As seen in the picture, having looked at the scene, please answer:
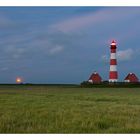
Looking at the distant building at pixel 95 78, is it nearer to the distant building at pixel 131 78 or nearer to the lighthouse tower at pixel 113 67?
the distant building at pixel 131 78

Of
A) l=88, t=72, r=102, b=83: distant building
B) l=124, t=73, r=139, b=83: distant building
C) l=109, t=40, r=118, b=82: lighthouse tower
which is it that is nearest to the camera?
l=109, t=40, r=118, b=82: lighthouse tower

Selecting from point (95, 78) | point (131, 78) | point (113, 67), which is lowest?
point (95, 78)

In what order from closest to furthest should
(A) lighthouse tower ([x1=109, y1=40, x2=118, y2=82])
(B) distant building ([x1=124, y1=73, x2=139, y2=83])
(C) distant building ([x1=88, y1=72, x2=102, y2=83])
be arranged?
(A) lighthouse tower ([x1=109, y1=40, x2=118, y2=82]) < (C) distant building ([x1=88, y1=72, x2=102, y2=83]) < (B) distant building ([x1=124, y1=73, x2=139, y2=83])

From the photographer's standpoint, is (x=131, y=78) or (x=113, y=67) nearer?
(x=113, y=67)

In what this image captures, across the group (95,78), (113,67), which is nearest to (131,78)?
(95,78)

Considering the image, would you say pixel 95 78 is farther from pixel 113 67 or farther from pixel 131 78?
pixel 113 67

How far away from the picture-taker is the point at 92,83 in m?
65.4

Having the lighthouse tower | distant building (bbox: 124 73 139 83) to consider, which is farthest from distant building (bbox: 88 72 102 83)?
the lighthouse tower

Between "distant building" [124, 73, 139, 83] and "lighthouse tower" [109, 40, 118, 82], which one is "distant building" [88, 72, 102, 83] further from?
"lighthouse tower" [109, 40, 118, 82]
